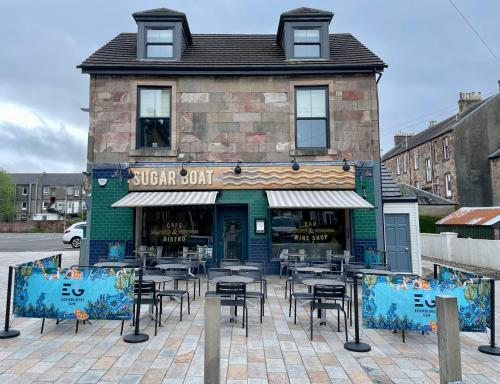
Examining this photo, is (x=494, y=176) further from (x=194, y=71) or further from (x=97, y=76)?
(x=97, y=76)

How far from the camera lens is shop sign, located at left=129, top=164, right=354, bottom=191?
39.5 feet

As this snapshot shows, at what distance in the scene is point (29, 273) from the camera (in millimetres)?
6145

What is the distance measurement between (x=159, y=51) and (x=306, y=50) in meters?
5.37

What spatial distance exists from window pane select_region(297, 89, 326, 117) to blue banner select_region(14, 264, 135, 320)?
8.74m

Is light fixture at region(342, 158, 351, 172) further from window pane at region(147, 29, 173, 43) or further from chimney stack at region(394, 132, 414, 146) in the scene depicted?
chimney stack at region(394, 132, 414, 146)

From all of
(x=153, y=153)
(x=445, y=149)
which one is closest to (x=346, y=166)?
(x=153, y=153)

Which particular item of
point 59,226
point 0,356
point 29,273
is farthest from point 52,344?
point 59,226

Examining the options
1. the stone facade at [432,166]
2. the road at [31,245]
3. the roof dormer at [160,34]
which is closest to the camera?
the roof dormer at [160,34]

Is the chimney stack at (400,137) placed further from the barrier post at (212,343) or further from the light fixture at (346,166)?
the barrier post at (212,343)

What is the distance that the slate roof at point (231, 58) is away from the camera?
12.3m

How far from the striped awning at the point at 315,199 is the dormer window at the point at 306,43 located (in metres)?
5.15

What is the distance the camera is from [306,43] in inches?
516

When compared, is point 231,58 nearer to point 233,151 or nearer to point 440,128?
point 233,151

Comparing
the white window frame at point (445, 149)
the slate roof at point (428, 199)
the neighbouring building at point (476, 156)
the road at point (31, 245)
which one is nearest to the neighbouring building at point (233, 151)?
the road at point (31, 245)
